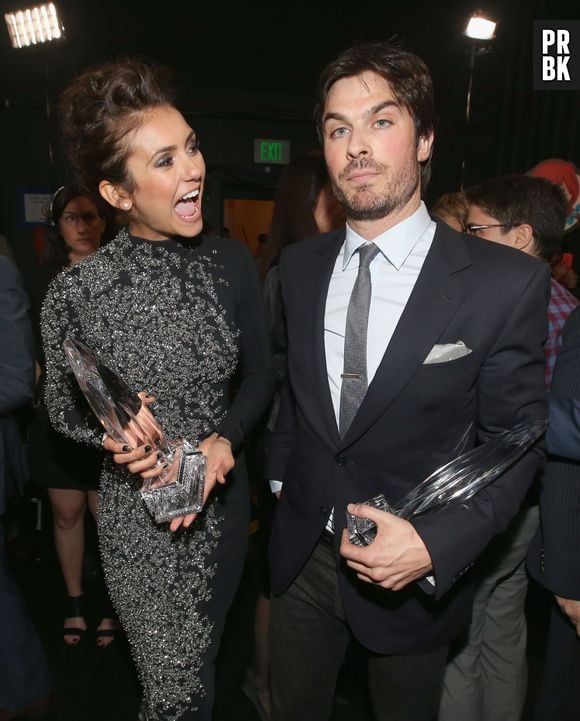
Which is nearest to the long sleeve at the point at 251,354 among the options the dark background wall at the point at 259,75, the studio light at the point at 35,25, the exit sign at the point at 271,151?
the studio light at the point at 35,25

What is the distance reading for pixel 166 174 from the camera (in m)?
1.57

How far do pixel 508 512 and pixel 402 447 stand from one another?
0.26 metres

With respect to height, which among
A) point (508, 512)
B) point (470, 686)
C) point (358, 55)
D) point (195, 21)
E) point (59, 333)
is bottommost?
point (470, 686)

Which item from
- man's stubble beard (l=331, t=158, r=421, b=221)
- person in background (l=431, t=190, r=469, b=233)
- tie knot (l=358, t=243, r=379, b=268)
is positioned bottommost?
person in background (l=431, t=190, r=469, b=233)

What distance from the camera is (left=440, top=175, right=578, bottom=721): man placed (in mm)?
1928

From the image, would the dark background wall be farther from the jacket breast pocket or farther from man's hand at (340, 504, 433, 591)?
man's hand at (340, 504, 433, 591)

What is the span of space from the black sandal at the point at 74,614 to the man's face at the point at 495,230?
2.31m

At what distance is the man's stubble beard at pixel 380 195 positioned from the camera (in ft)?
4.61

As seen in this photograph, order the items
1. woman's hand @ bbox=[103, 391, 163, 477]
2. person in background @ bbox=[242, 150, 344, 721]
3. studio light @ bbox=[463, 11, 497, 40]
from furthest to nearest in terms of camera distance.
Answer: studio light @ bbox=[463, 11, 497, 40]
person in background @ bbox=[242, 150, 344, 721]
woman's hand @ bbox=[103, 391, 163, 477]

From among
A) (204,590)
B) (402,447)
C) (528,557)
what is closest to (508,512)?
(402,447)

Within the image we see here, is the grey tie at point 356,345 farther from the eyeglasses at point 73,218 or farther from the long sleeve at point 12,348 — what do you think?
the eyeglasses at point 73,218

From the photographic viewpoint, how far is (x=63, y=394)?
1674 mm

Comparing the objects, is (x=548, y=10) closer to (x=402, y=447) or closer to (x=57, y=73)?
(x=57, y=73)

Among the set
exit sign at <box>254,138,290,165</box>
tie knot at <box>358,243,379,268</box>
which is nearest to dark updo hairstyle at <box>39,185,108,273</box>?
tie knot at <box>358,243,379,268</box>
